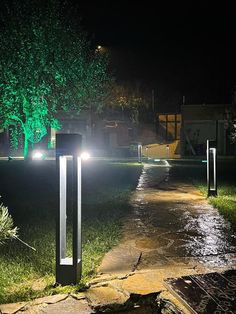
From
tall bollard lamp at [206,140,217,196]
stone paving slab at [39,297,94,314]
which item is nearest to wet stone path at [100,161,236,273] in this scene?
tall bollard lamp at [206,140,217,196]

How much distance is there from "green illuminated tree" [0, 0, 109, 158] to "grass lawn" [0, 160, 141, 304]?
763 centimetres

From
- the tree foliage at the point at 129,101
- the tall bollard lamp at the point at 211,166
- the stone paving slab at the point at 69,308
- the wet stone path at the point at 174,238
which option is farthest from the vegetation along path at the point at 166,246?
the tree foliage at the point at 129,101

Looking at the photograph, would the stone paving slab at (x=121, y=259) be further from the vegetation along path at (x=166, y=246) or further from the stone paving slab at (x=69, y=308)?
the stone paving slab at (x=69, y=308)

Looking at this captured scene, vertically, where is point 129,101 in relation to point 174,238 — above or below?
above

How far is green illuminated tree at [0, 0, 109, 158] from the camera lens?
63.7 ft

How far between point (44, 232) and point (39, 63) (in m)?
14.5

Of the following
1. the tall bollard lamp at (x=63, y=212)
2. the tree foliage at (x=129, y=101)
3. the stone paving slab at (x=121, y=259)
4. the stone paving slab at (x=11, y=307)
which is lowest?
the stone paving slab at (x=11, y=307)

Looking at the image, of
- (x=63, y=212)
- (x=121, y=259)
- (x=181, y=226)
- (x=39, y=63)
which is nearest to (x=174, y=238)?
(x=181, y=226)

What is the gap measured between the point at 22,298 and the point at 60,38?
1805 cm

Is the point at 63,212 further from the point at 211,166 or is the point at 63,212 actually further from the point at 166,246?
the point at 211,166

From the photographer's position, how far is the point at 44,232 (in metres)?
6.70

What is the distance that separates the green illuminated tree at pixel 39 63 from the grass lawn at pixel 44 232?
763 centimetres

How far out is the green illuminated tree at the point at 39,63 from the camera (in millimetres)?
19406

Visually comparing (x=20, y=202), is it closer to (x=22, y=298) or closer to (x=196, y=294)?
(x=22, y=298)
